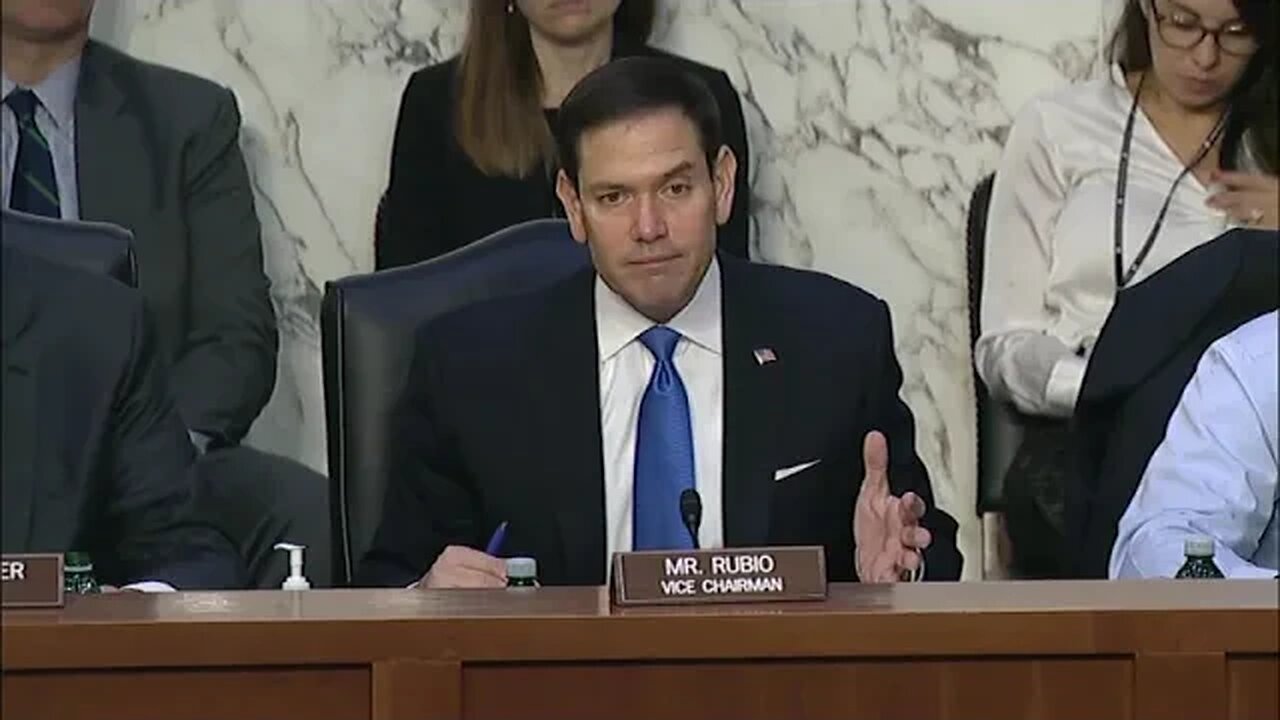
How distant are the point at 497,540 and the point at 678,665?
2.94 feet

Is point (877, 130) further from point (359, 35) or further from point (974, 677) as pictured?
point (974, 677)

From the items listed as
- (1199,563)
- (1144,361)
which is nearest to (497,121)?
(1144,361)

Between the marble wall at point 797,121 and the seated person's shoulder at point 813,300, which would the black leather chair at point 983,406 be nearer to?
the marble wall at point 797,121

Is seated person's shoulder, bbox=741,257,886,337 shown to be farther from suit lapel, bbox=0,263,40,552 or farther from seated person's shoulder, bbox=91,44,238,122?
suit lapel, bbox=0,263,40,552

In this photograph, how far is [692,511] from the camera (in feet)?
8.33

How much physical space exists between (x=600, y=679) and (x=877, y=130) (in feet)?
4.67

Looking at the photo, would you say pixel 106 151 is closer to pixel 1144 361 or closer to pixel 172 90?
pixel 172 90

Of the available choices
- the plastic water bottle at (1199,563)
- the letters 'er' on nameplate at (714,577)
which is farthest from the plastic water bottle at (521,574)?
the plastic water bottle at (1199,563)

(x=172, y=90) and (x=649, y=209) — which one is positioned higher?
(x=172, y=90)

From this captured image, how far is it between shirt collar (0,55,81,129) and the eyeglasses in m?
1.27

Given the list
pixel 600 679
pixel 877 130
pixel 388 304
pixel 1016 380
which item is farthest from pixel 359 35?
pixel 600 679

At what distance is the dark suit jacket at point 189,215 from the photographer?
9.65 ft

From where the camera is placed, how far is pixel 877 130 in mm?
3051

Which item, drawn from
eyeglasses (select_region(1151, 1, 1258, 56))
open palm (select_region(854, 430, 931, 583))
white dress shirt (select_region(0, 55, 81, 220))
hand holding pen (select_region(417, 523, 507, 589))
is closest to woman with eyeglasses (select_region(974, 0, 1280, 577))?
eyeglasses (select_region(1151, 1, 1258, 56))
